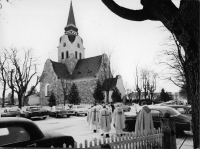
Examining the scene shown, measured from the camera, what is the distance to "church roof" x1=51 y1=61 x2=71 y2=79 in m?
47.5

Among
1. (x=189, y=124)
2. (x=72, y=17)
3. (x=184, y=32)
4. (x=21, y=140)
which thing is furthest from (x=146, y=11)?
(x=72, y=17)

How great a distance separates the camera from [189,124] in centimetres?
828

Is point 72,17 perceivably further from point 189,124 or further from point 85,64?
point 189,124

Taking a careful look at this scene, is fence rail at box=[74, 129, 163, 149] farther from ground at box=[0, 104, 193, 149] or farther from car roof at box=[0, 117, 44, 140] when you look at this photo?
ground at box=[0, 104, 193, 149]

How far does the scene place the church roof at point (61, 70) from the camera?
4750 cm

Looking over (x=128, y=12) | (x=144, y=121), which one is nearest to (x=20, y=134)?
(x=128, y=12)

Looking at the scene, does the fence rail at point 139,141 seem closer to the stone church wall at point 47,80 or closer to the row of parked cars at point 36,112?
the row of parked cars at point 36,112

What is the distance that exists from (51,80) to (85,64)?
9.61 metres

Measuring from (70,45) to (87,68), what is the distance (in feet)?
27.5

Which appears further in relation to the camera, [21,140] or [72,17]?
[72,17]

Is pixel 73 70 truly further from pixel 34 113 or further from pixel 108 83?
pixel 34 113

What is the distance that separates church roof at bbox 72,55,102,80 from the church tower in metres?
1.91

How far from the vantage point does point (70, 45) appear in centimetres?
5131

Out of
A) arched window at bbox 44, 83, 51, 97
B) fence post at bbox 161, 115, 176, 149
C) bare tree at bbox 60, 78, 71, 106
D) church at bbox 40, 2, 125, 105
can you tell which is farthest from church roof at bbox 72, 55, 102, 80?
fence post at bbox 161, 115, 176, 149
